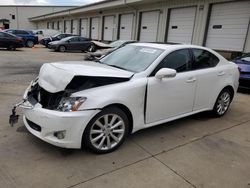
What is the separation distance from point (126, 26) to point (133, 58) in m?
17.2

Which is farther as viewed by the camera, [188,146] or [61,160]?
[188,146]

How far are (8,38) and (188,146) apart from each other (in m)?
17.1

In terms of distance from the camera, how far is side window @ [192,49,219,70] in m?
4.37

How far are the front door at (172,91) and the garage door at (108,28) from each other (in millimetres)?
19506

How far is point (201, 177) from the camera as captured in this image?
2.89 meters

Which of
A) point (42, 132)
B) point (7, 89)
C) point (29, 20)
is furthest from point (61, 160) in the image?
point (29, 20)

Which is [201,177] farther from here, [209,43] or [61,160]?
[209,43]

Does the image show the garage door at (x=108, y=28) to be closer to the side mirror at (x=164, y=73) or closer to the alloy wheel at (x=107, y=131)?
the side mirror at (x=164, y=73)

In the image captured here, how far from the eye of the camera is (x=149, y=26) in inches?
701

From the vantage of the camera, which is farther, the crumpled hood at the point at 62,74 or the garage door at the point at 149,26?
the garage door at the point at 149,26

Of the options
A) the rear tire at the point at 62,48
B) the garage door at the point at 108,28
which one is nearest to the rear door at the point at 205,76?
the rear tire at the point at 62,48

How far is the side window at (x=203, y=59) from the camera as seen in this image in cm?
437

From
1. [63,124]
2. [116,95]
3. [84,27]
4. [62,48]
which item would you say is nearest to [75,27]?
[84,27]

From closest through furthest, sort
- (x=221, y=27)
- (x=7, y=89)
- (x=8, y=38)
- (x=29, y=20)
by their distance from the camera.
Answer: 1. (x=7, y=89)
2. (x=221, y=27)
3. (x=8, y=38)
4. (x=29, y=20)
